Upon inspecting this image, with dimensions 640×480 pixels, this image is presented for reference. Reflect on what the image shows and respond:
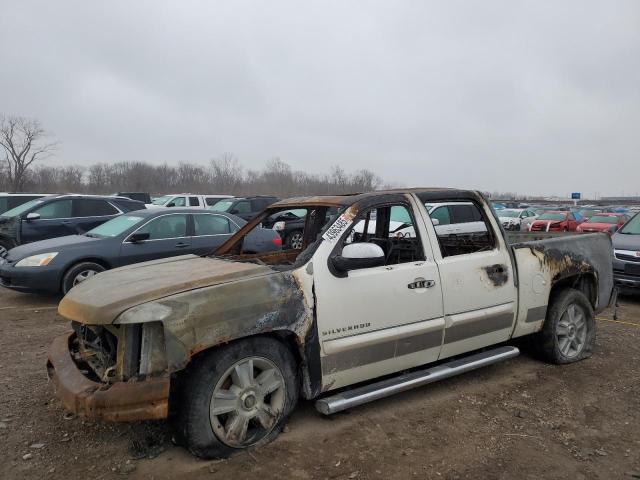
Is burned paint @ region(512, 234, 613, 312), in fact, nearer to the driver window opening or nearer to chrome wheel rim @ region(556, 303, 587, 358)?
chrome wheel rim @ region(556, 303, 587, 358)

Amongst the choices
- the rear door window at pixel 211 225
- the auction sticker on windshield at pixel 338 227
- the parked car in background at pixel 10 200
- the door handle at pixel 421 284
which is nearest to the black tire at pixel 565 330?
the door handle at pixel 421 284

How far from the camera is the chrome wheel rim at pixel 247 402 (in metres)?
3.09

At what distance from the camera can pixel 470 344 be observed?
422 cm

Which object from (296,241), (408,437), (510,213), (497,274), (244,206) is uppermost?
(244,206)

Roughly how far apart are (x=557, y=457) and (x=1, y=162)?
67.6 metres

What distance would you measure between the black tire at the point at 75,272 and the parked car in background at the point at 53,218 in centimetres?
344

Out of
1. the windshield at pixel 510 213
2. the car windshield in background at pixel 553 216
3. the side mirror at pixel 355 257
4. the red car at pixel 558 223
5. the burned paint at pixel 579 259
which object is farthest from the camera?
the windshield at pixel 510 213

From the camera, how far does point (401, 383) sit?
3721 mm

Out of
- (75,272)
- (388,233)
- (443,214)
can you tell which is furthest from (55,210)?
(388,233)

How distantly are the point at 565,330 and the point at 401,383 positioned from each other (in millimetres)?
2242

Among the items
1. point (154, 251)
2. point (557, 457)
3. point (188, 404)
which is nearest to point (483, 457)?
point (557, 457)

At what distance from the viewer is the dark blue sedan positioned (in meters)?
7.25

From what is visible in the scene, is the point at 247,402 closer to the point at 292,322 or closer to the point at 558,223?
the point at 292,322

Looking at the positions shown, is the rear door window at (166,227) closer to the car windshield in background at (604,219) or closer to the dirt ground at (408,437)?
the dirt ground at (408,437)
